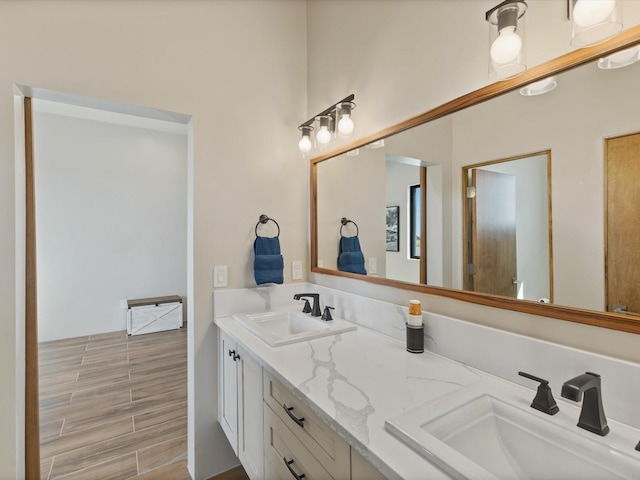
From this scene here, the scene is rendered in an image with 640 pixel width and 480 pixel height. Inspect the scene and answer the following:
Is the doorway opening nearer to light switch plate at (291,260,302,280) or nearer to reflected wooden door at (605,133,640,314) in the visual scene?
light switch plate at (291,260,302,280)

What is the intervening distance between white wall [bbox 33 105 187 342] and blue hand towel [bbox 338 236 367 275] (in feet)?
12.0

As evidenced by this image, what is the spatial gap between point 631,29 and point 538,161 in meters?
0.35

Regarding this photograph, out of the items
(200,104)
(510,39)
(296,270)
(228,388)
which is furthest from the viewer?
(296,270)

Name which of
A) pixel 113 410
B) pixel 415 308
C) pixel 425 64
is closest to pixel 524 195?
pixel 415 308

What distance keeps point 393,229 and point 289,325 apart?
834mm

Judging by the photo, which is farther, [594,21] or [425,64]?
[425,64]

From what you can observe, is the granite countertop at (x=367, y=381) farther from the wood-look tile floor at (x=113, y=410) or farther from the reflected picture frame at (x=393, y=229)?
the wood-look tile floor at (x=113, y=410)

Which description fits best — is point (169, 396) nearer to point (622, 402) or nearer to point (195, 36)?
point (195, 36)

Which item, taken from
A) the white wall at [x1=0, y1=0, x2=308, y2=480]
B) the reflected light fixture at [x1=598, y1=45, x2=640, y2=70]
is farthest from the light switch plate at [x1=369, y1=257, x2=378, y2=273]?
the reflected light fixture at [x1=598, y1=45, x2=640, y2=70]

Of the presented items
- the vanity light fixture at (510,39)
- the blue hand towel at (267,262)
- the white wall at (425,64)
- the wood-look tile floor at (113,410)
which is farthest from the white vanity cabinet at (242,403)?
the vanity light fixture at (510,39)

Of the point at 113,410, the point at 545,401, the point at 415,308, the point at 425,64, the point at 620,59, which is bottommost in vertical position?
the point at 113,410

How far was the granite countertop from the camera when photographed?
695mm

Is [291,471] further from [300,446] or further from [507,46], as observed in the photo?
[507,46]

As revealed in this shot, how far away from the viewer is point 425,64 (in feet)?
4.32
